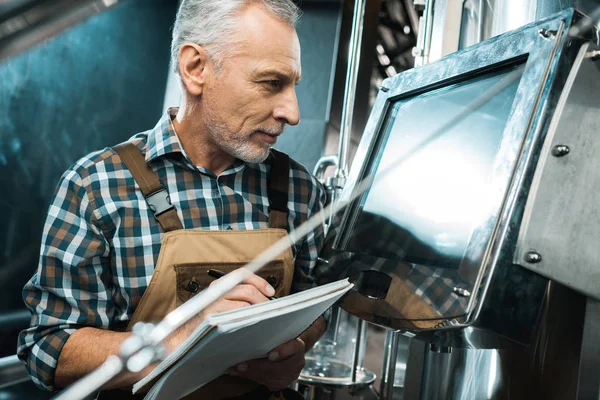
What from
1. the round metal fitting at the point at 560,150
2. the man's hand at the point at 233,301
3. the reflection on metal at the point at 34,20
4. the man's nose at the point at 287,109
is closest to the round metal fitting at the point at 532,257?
the round metal fitting at the point at 560,150

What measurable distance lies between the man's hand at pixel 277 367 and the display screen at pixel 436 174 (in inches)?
8.2

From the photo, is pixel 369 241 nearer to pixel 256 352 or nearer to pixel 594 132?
pixel 256 352

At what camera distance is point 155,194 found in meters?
1.09

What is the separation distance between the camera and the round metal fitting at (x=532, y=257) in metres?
0.71

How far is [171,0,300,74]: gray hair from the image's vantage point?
43.9 inches

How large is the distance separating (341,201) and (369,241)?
0.12 meters

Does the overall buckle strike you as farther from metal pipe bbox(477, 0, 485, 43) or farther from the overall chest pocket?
metal pipe bbox(477, 0, 485, 43)

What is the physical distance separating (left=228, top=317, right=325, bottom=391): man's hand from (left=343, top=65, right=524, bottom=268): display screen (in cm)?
21

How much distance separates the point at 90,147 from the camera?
1933 mm

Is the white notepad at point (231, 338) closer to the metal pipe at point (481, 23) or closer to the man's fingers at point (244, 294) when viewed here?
the man's fingers at point (244, 294)

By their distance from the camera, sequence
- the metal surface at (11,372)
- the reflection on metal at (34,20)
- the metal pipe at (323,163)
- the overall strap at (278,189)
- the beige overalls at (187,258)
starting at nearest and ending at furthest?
1. the beige overalls at (187,258)
2. the overall strap at (278,189)
3. the reflection on metal at (34,20)
4. the metal surface at (11,372)
5. the metal pipe at (323,163)

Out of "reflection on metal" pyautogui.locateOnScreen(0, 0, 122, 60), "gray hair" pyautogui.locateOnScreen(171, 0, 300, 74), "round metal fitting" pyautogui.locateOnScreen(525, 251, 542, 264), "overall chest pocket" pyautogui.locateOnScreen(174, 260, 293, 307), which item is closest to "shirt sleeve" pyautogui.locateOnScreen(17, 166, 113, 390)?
"overall chest pocket" pyautogui.locateOnScreen(174, 260, 293, 307)

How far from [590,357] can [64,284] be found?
32.8 inches

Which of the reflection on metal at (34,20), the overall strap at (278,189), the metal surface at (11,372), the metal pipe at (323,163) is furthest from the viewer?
the metal pipe at (323,163)
